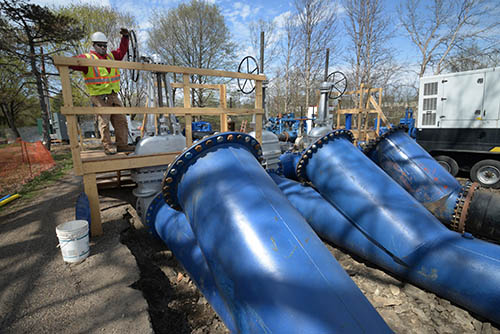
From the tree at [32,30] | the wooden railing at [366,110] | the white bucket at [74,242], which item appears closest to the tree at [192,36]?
the tree at [32,30]

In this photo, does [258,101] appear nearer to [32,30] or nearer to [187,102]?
[187,102]

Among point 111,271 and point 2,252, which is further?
point 2,252

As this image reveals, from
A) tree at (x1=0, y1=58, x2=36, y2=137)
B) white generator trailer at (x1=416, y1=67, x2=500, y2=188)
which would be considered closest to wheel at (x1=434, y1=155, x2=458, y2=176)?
white generator trailer at (x1=416, y1=67, x2=500, y2=188)

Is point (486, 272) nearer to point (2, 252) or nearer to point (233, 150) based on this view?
point (233, 150)

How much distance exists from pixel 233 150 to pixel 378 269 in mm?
2449

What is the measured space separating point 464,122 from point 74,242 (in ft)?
28.6

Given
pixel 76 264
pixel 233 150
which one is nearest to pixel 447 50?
pixel 233 150

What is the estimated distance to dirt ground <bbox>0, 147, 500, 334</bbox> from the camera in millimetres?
1978

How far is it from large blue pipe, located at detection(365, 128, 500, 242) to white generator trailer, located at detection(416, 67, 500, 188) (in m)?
3.03

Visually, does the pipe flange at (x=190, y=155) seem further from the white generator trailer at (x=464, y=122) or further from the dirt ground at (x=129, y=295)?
the white generator trailer at (x=464, y=122)

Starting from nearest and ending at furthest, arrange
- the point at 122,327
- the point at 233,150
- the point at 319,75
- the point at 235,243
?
the point at 235,243, the point at 122,327, the point at 233,150, the point at 319,75

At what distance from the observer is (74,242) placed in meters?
2.60

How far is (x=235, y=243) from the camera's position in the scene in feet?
5.10

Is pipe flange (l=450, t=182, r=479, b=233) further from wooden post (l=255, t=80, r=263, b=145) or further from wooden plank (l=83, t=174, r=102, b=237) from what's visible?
wooden plank (l=83, t=174, r=102, b=237)
